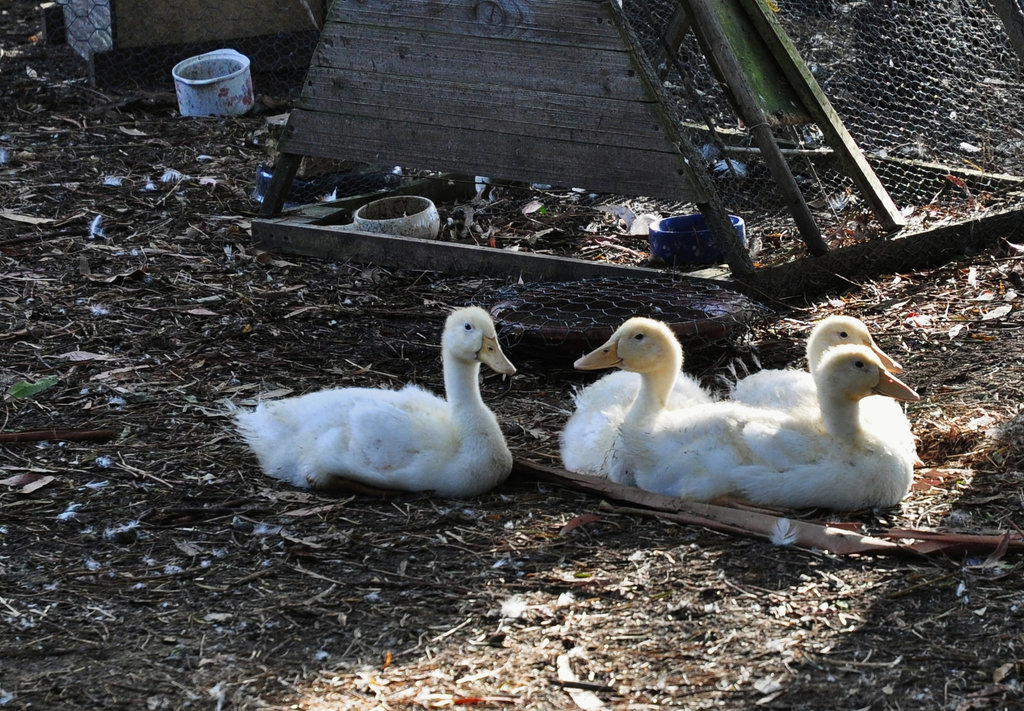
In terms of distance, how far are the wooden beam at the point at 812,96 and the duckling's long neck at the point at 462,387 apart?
2.84 meters

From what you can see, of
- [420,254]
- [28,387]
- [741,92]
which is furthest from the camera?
[420,254]

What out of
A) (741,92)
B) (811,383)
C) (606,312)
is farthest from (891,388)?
(741,92)

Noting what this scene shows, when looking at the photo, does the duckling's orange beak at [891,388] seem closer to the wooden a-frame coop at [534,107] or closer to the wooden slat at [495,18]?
the wooden a-frame coop at [534,107]

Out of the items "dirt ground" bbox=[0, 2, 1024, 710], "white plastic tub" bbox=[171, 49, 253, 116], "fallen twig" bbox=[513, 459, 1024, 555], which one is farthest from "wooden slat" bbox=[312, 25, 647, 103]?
"white plastic tub" bbox=[171, 49, 253, 116]

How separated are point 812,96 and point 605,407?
2.51 m

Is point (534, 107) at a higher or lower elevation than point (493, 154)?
higher

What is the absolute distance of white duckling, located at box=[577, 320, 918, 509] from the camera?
13.5ft

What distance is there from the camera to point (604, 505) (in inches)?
166

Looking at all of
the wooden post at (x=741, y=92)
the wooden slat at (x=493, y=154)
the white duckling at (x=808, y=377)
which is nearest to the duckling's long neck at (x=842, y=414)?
the white duckling at (x=808, y=377)

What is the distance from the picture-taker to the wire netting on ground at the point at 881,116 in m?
6.93

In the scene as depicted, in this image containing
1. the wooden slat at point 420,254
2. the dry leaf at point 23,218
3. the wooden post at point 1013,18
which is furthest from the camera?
the dry leaf at point 23,218

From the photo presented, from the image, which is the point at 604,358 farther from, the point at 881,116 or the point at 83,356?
the point at 881,116

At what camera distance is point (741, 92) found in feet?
19.5

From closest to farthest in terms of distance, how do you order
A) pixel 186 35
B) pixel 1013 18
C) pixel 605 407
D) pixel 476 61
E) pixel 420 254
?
pixel 605 407, pixel 1013 18, pixel 476 61, pixel 420 254, pixel 186 35
